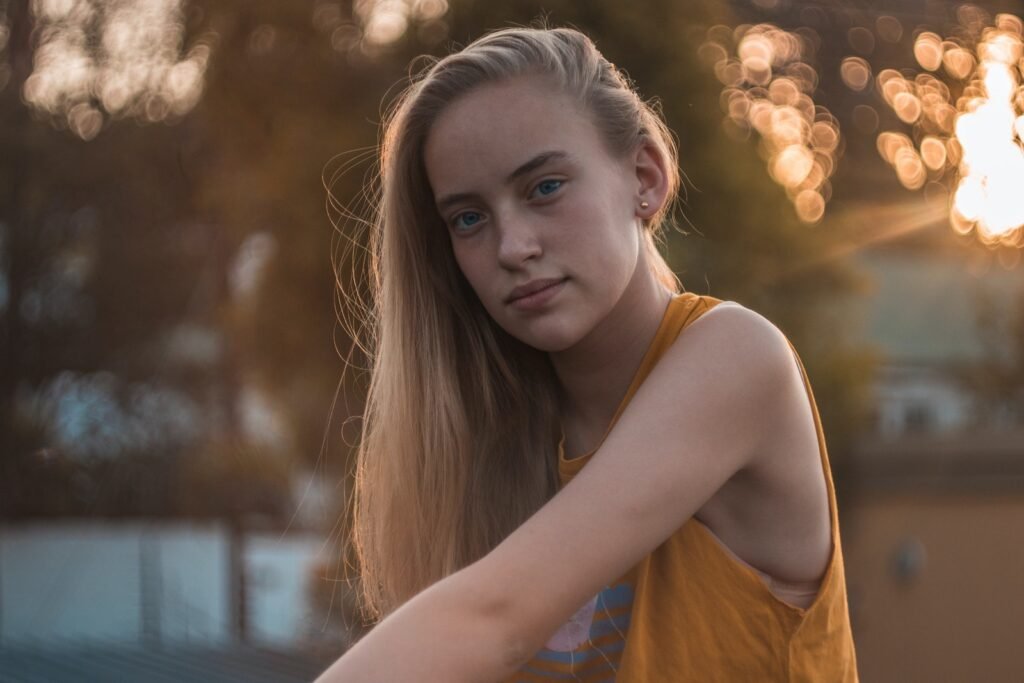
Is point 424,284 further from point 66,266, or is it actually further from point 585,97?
point 66,266

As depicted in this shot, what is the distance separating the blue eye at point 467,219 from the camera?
62.5 inches

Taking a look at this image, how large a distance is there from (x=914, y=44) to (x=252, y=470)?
634cm

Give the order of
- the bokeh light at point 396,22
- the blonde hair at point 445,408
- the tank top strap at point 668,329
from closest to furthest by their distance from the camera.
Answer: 1. the tank top strap at point 668,329
2. the blonde hair at point 445,408
3. the bokeh light at point 396,22

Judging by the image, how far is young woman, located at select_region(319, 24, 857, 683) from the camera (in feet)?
4.22

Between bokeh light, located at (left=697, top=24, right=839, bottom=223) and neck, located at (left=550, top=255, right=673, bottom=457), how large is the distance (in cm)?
731

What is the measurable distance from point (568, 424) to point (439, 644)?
680 millimetres

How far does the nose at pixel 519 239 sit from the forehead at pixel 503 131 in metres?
0.06

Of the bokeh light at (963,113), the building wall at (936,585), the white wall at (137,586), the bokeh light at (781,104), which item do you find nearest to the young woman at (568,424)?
the bokeh light at (781,104)

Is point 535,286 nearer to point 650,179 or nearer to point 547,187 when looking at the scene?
point 547,187

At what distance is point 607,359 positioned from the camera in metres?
1.71

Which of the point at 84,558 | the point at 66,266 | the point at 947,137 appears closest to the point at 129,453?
the point at 84,558

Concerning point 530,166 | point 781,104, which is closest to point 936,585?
point 781,104

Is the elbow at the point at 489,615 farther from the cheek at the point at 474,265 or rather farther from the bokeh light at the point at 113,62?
the bokeh light at the point at 113,62

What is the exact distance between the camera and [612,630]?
1.64 meters
